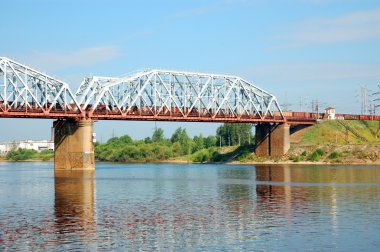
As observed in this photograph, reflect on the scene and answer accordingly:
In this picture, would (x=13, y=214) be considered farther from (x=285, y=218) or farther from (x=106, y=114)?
(x=106, y=114)

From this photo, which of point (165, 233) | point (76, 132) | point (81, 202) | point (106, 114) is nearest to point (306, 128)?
point (106, 114)

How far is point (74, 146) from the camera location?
132m

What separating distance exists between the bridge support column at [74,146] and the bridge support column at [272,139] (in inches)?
2509

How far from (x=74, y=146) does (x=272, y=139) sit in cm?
7002

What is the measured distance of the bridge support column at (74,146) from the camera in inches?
5143

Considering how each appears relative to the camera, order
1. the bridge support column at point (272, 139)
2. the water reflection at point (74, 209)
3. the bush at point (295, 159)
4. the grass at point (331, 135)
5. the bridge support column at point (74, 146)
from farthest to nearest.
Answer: the grass at point (331, 135) → the bridge support column at point (272, 139) → the bush at point (295, 159) → the bridge support column at point (74, 146) → the water reflection at point (74, 209)

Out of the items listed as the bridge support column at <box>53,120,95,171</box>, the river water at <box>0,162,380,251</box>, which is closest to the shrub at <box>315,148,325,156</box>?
the bridge support column at <box>53,120,95,171</box>

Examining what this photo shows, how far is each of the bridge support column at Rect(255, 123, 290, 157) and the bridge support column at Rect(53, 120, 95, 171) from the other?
6372 centimetres

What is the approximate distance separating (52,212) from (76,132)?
82.5m

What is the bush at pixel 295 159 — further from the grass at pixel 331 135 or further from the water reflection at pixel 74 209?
the water reflection at pixel 74 209

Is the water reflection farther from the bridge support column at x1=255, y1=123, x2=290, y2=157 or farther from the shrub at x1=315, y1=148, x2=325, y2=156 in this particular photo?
the bridge support column at x1=255, y1=123, x2=290, y2=157

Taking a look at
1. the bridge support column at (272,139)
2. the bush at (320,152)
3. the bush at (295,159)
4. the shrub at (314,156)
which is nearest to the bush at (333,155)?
the bush at (320,152)

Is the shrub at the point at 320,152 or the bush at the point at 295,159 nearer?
the shrub at the point at 320,152

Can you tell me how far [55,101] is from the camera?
136000 mm
